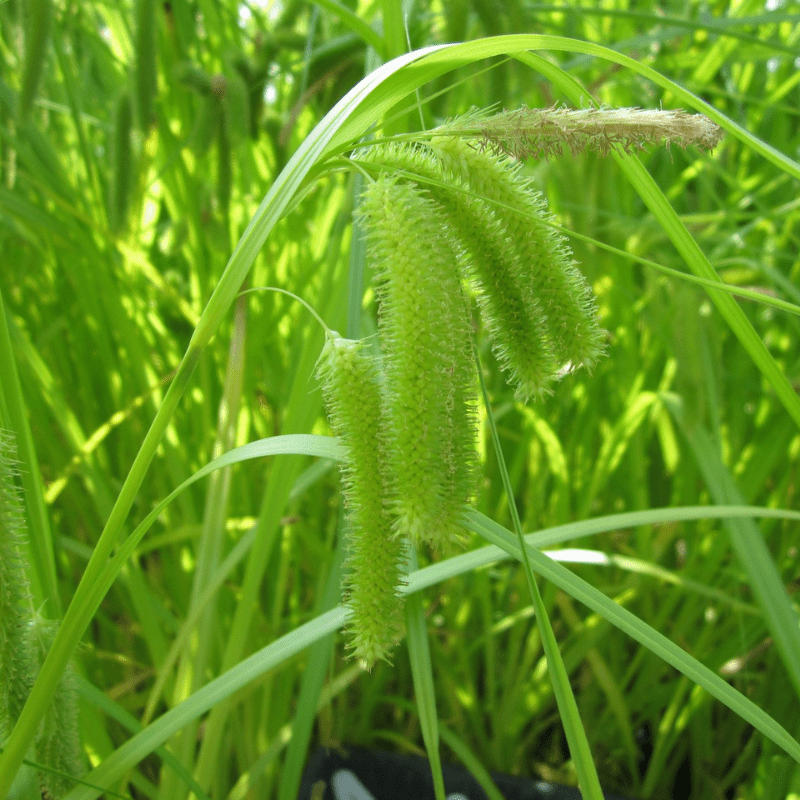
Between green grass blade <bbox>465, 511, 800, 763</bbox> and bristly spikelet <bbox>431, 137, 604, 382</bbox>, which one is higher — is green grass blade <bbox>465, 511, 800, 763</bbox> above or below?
below

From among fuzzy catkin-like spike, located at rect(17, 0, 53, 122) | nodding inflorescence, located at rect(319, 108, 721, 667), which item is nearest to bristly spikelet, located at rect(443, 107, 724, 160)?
nodding inflorescence, located at rect(319, 108, 721, 667)

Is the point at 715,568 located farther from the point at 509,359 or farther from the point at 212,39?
the point at 212,39

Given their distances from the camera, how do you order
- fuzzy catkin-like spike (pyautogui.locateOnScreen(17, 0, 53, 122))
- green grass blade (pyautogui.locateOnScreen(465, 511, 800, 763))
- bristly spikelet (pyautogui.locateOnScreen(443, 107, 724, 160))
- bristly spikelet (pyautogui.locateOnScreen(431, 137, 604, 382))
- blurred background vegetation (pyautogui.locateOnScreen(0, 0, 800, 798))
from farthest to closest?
blurred background vegetation (pyautogui.locateOnScreen(0, 0, 800, 798)) < fuzzy catkin-like spike (pyautogui.locateOnScreen(17, 0, 53, 122)) < green grass blade (pyautogui.locateOnScreen(465, 511, 800, 763)) < bristly spikelet (pyautogui.locateOnScreen(431, 137, 604, 382)) < bristly spikelet (pyautogui.locateOnScreen(443, 107, 724, 160))

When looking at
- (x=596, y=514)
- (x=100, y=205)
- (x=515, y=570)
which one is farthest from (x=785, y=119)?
(x=100, y=205)

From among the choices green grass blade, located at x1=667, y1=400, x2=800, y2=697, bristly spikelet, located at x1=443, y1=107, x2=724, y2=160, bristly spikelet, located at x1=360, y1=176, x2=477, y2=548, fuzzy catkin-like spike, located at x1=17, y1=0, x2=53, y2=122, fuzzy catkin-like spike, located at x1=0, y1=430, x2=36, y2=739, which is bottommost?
green grass blade, located at x1=667, y1=400, x2=800, y2=697

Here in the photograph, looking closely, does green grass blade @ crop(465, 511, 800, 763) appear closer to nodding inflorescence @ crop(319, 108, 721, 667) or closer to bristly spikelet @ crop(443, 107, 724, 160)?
nodding inflorescence @ crop(319, 108, 721, 667)

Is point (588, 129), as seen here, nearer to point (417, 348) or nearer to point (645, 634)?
point (417, 348)

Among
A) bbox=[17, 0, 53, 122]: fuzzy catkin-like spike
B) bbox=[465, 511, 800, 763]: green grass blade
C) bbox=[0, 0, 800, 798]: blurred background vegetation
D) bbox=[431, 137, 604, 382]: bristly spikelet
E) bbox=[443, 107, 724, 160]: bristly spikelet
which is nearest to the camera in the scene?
bbox=[443, 107, 724, 160]: bristly spikelet
